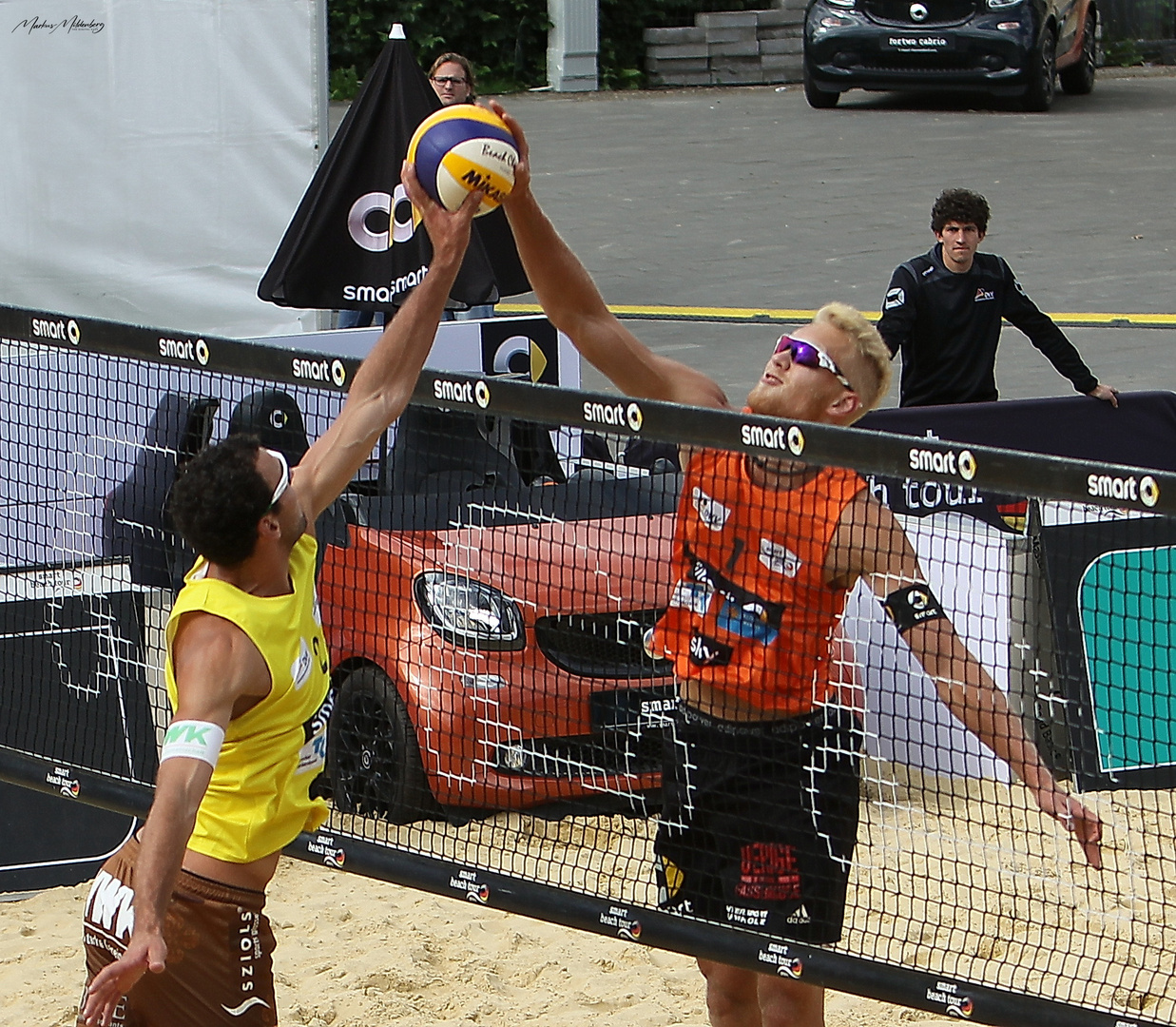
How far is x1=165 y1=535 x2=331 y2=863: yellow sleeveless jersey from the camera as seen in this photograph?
3.75m

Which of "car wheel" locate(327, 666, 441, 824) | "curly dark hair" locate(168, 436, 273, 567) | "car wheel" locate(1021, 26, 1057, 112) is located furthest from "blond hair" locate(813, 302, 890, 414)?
"car wheel" locate(1021, 26, 1057, 112)

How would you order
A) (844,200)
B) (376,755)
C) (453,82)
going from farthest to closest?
(844,200)
(453,82)
(376,755)

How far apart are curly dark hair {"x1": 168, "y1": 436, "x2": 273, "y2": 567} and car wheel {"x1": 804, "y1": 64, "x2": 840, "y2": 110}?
19597 mm

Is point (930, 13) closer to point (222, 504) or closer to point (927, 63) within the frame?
point (927, 63)

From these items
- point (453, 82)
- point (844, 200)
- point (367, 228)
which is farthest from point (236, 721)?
point (844, 200)

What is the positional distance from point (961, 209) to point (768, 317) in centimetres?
517

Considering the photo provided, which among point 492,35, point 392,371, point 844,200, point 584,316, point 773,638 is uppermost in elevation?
point 492,35

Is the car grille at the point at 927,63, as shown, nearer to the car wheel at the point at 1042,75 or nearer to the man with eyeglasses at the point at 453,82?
the car wheel at the point at 1042,75

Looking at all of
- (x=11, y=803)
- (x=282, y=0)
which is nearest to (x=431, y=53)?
(x=282, y=0)

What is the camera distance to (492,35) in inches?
1029

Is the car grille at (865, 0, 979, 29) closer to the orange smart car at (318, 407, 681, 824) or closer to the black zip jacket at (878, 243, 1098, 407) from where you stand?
the black zip jacket at (878, 243, 1098, 407)

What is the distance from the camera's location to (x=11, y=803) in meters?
6.45

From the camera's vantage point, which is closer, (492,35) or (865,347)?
(865,347)

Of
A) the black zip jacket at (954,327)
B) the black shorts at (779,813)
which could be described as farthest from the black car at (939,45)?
the black shorts at (779,813)
